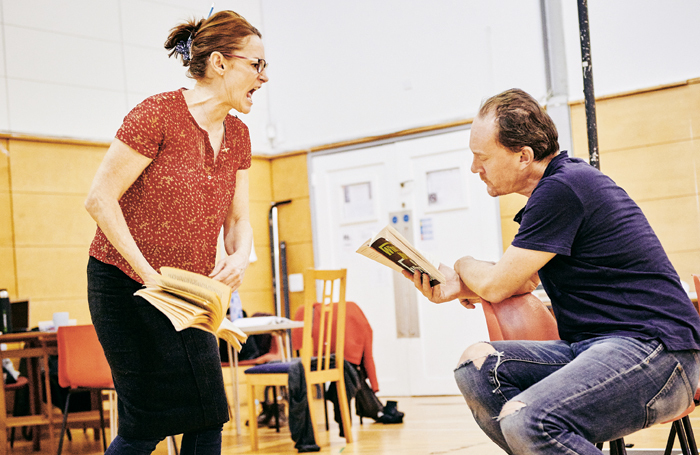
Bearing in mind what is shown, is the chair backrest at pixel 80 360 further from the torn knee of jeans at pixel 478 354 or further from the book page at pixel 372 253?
the torn knee of jeans at pixel 478 354

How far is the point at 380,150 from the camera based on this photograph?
23.6 feet

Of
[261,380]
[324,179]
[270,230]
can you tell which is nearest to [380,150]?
[324,179]

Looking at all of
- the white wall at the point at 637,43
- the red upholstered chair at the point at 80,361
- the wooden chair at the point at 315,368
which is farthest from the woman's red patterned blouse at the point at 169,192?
the white wall at the point at 637,43

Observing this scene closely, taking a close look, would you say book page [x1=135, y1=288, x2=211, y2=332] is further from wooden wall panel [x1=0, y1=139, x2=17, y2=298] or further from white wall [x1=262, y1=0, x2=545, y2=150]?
white wall [x1=262, y1=0, x2=545, y2=150]

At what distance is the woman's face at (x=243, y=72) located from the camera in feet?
5.66

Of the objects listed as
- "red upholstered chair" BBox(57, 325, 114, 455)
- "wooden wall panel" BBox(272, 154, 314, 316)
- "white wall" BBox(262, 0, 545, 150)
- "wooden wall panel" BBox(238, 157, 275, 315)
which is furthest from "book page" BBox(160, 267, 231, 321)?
"wooden wall panel" BBox(238, 157, 275, 315)

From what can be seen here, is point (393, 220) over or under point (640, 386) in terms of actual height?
over

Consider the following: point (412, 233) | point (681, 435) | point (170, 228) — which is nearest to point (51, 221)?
point (412, 233)

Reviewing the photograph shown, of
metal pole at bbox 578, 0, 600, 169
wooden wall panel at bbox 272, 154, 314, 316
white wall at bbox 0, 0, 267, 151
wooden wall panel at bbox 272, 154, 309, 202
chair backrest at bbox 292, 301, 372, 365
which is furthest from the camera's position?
wooden wall panel at bbox 272, 154, 309, 202

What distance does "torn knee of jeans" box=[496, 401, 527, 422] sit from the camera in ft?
4.89

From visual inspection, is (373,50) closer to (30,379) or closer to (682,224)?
(682,224)

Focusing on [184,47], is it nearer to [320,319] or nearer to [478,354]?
[478,354]

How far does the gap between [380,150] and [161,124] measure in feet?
18.5

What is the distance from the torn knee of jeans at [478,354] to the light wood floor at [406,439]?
2.07 metres
